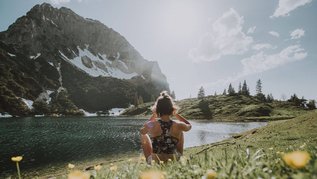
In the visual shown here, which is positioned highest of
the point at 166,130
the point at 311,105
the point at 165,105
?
the point at 311,105

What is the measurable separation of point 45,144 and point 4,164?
61.9 feet

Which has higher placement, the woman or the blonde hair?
the blonde hair

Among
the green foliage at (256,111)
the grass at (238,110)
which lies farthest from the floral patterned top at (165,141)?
the green foliage at (256,111)

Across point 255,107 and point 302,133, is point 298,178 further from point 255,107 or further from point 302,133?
point 255,107

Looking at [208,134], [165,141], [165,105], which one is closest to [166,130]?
[165,141]

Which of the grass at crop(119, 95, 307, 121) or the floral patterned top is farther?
the grass at crop(119, 95, 307, 121)

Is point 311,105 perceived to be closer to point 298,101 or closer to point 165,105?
point 298,101

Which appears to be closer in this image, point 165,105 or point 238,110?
point 165,105

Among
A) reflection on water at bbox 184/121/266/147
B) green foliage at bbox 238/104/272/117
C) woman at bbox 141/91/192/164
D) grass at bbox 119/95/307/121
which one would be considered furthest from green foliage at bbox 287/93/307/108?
woman at bbox 141/91/192/164

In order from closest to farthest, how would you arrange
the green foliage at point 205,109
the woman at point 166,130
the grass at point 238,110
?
the woman at point 166,130, the grass at point 238,110, the green foliage at point 205,109

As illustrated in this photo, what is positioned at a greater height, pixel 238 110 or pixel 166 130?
pixel 238 110

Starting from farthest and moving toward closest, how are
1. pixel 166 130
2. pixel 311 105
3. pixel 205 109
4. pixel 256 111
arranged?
pixel 205 109
pixel 311 105
pixel 256 111
pixel 166 130

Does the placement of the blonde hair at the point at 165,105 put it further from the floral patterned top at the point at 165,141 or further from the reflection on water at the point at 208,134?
the reflection on water at the point at 208,134

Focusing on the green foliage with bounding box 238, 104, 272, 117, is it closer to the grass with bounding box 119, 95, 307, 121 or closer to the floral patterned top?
the grass with bounding box 119, 95, 307, 121
